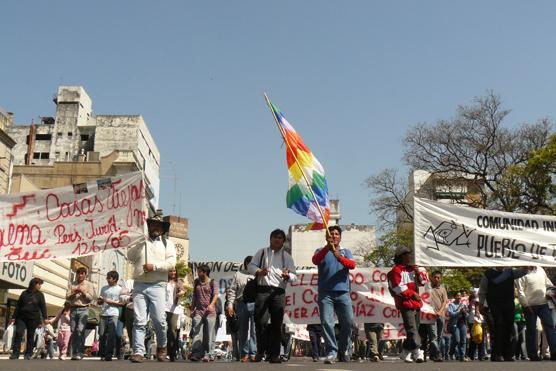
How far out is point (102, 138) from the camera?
8462 centimetres

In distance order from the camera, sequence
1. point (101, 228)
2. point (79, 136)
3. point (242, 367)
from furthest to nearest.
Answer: point (79, 136), point (101, 228), point (242, 367)

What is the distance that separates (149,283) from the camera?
9.46m

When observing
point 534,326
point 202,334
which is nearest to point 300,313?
point 202,334

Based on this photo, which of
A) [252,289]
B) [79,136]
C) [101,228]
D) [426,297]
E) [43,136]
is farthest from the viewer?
[43,136]

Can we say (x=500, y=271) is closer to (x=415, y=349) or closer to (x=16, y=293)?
(x=415, y=349)

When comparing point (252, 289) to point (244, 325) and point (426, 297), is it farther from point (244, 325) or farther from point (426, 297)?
point (426, 297)

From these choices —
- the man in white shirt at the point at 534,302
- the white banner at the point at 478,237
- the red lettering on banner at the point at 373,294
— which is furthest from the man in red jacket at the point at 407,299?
the red lettering on banner at the point at 373,294

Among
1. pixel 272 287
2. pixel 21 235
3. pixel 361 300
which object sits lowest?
pixel 272 287

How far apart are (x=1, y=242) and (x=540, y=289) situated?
26.9ft

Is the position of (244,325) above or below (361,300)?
below

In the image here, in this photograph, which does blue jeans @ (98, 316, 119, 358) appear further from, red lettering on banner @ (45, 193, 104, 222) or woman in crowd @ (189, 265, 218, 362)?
red lettering on banner @ (45, 193, 104, 222)

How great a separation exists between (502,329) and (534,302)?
3.34 feet

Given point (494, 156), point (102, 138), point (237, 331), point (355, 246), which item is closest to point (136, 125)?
point (102, 138)

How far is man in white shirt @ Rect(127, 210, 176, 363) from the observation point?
927 cm
